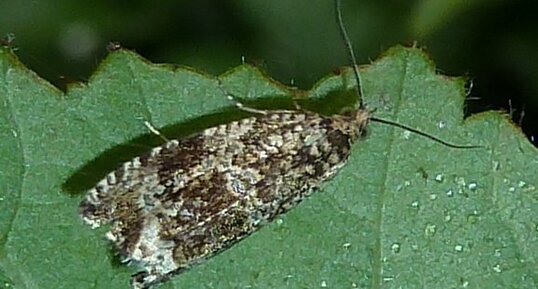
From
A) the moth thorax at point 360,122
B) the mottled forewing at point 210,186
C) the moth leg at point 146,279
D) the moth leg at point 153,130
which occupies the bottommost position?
the moth leg at point 146,279

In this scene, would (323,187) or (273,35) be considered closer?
(323,187)

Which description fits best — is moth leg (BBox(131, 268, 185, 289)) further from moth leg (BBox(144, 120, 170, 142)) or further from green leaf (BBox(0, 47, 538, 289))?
moth leg (BBox(144, 120, 170, 142))

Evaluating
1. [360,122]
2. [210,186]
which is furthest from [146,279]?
[360,122]

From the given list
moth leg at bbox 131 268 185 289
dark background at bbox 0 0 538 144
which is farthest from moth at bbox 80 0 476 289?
dark background at bbox 0 0 538 144

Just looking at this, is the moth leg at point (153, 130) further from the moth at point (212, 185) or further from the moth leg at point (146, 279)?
the moth leg at point (146, 279)

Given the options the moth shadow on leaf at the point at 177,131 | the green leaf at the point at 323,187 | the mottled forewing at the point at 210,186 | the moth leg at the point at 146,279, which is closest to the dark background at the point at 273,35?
the mottled forewing at the point at 210,186

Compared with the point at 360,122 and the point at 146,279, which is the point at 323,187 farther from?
the point at 146,279
